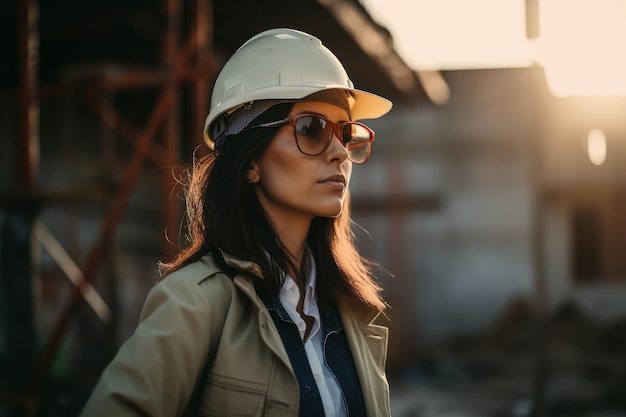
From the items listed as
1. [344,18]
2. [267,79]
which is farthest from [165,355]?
[344,18]

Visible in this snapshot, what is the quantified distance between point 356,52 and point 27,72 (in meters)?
4.53

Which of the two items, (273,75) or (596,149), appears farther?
(596,149)

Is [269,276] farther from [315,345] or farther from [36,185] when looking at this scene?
[36,185]

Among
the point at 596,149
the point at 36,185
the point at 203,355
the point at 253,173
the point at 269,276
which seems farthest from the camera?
the point at 596,149

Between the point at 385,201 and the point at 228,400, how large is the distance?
521 inches

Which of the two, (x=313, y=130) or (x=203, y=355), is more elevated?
(x=313, y=130)

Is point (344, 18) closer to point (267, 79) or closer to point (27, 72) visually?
point (27, 72)

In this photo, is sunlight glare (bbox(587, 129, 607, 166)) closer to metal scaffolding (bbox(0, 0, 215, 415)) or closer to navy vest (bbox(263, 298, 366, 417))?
metal scaffolding (bbox(0, 0, 215, 415))

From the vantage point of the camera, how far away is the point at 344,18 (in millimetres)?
8297

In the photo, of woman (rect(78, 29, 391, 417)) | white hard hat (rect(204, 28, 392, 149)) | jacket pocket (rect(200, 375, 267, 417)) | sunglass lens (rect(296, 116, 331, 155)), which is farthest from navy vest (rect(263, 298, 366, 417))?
white hard hat (rect(204, 28, 392, 149))

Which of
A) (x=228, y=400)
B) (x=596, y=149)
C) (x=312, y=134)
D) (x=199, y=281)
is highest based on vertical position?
(x=596, y=149)

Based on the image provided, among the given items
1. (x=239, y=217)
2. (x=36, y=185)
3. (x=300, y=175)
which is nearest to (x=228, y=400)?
(x=239, y=217)

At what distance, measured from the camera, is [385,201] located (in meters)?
15.0

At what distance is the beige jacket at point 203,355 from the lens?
5.58ft
